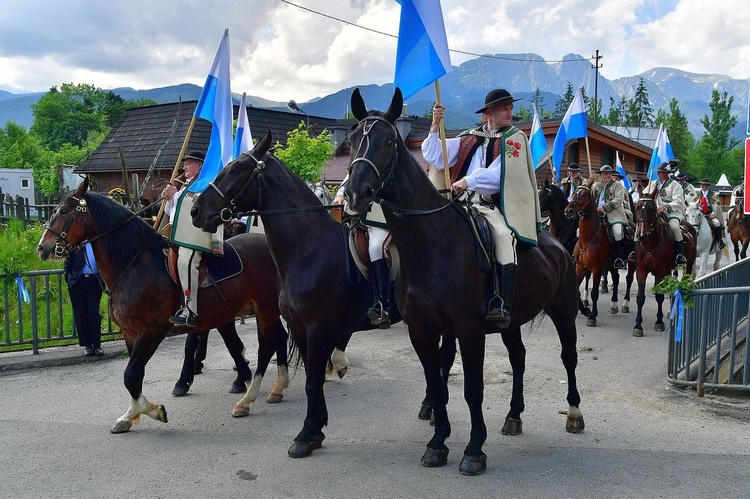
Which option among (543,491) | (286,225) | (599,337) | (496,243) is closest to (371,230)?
(286,225)

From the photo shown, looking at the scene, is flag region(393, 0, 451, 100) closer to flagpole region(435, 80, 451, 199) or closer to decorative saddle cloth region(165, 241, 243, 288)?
flagpole region(435, 80, 451, 199)

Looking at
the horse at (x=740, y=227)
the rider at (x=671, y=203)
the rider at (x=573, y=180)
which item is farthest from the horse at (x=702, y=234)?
the horse at (x=740, y=227)

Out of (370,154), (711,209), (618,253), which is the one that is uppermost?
(370,154)

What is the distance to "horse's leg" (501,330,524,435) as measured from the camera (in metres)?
5.94

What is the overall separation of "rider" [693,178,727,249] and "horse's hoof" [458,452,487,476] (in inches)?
565

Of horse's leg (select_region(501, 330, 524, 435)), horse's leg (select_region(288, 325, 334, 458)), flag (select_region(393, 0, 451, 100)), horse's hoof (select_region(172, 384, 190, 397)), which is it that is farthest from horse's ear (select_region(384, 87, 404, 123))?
horse's hoof (select_region(172, 384, 190, 397))

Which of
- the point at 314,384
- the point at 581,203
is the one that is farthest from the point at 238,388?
the point at 581,203

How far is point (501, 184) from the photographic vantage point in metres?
5.23

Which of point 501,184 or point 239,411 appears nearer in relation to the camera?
point 501,184

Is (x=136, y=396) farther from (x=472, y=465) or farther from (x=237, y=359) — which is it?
(x=472, y=465)

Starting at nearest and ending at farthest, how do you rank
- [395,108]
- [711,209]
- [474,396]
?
1. [395,108]
2. [474,396]
3. [711,209]

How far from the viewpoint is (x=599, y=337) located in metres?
10.6

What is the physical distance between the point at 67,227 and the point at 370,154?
382cm

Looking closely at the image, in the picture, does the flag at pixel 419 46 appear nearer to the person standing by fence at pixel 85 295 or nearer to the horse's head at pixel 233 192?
the horse's head at pixel 233 192
